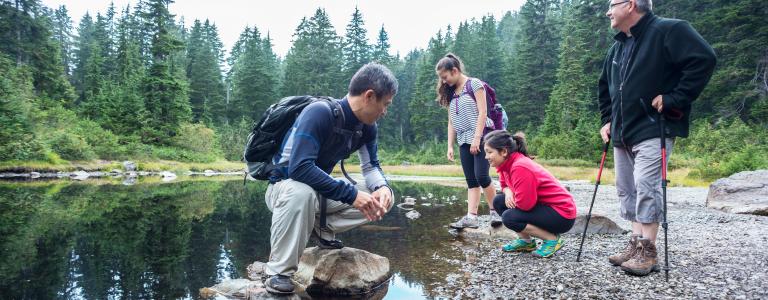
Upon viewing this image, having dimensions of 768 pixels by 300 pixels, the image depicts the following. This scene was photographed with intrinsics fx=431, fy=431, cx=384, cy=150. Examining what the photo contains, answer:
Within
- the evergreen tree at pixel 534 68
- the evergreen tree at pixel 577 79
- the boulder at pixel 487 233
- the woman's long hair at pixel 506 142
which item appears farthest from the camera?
the evergreen tree at pixel 534 68

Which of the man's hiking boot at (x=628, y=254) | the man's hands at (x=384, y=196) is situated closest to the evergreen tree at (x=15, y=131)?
the man's hands at (x=384, y=196)

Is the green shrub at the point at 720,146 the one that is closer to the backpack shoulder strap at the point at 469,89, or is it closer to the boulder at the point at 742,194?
the boulder at the point at 742,194

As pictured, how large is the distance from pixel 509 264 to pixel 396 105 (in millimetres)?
57685

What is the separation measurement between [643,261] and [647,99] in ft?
4.32

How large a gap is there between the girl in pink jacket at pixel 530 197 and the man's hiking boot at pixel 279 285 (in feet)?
7.30

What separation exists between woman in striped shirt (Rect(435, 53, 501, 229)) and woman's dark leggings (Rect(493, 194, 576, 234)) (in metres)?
1.26

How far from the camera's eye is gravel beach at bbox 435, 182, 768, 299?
9.78 ft

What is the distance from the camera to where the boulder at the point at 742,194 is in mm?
7340

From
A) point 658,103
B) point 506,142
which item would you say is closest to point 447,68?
point 506,142

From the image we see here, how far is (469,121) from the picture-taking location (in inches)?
222

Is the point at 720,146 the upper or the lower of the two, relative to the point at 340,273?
upper

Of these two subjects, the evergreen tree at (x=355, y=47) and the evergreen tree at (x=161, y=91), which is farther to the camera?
the evergreen tree at (x=355, y=47)

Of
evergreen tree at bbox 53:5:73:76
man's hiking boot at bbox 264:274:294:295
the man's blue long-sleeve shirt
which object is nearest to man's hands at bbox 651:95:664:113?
the man's blue long-sleeve shirt

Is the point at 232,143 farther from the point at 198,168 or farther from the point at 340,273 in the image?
the point at 340,273
